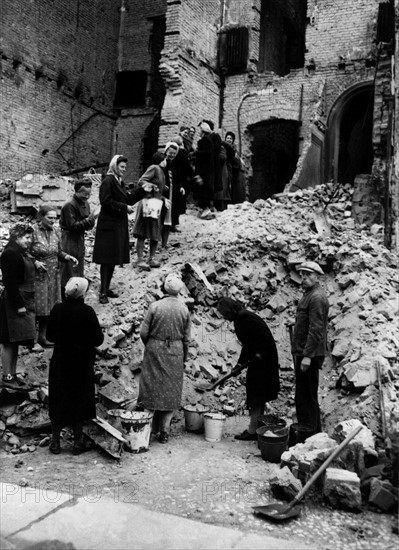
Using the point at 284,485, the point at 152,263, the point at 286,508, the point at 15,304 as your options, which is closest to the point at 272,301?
the point at 152,263

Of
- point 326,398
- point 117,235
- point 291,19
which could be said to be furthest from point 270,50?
point 326,398

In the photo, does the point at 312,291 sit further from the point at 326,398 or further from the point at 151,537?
the point at 151,537

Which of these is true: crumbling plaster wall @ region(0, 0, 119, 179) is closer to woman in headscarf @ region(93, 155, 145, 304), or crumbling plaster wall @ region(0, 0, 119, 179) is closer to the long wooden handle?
woman in headscarf @ region(93, 155, 145, 304)

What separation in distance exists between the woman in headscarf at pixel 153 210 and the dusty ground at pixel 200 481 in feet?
7.07

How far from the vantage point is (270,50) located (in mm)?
19234

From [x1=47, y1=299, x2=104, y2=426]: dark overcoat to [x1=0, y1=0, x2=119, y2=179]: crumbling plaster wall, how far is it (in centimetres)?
1211

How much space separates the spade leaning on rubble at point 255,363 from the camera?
19.6ft

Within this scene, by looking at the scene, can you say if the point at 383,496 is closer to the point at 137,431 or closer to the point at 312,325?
the point at 312,325

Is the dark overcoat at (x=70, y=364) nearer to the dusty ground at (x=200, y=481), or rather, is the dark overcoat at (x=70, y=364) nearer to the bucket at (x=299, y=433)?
the dusty ground at (x=200, y=481)

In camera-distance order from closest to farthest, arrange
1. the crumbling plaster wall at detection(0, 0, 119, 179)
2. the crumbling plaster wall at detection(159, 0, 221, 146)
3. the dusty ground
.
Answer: the dusty ground
the crumbling plaster wall at detection(159, 0, 221, 146)
the crumbling plaster wall at detection(0, 0, 119, 179)

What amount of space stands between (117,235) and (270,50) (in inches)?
561

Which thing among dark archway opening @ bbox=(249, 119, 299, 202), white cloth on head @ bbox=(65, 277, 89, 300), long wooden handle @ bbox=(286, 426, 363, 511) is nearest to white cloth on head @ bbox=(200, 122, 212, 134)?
white cloth on head @ bbox=(65, 277, 89, 300)

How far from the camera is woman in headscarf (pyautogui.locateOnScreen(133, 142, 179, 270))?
8.08 m

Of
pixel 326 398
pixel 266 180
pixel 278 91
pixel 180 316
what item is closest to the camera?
pixel 180 316
